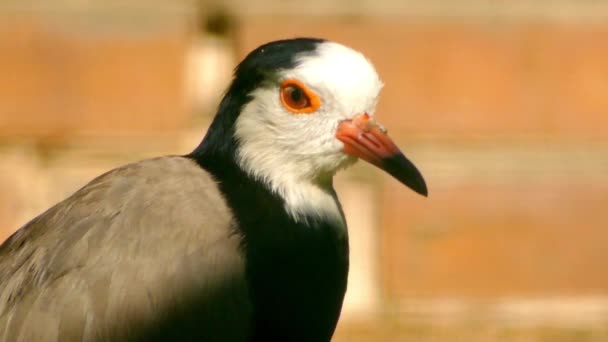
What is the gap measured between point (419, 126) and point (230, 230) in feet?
1.18

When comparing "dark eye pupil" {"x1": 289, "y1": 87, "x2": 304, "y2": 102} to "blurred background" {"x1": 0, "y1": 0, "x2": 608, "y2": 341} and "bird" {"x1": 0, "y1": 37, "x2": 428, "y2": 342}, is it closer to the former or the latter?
"bird" {"x1": 0, "y1": 37, "x2": 428, "y2": 342}

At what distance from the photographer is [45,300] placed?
149cm

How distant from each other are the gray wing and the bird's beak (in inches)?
4.1

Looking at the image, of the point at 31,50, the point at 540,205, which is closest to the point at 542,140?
the point at 540,205

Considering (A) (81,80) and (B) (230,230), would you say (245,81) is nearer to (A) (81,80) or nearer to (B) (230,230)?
(B) (230,230)

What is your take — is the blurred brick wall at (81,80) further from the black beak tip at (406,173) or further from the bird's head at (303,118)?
the black beak tip at (406,173)

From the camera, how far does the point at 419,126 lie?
185 centimetres

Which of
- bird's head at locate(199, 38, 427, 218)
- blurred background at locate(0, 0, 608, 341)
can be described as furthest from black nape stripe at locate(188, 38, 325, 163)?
blurred background at locate(0, 0, 608, 341)

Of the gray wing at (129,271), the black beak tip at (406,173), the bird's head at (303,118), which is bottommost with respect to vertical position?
the gray wing at (129,271)

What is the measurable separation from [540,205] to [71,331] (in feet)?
1.73

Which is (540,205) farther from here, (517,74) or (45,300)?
(45,300)

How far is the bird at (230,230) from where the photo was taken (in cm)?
150

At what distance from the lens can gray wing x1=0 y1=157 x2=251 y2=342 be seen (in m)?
1.49

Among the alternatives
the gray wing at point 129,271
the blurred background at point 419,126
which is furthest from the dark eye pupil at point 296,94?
the blurred background at point 419,126
